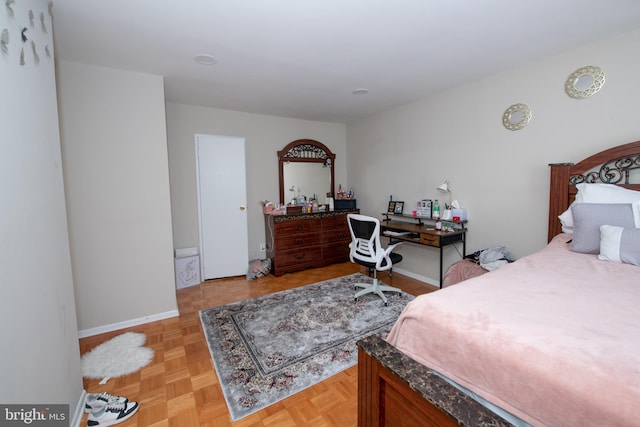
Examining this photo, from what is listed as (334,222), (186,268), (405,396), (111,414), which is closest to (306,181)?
(334,222)

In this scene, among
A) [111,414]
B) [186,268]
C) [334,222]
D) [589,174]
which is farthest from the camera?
[334,222]

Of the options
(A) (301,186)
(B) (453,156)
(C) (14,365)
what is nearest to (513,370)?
(C) (14,365)

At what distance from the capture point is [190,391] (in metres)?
1.80

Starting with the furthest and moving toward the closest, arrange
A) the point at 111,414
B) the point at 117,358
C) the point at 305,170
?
the point at 305,170, the point at 117,358, the point at 111,414

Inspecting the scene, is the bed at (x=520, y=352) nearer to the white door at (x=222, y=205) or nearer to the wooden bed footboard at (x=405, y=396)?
the wooden bed footboard at (x=405, y=396)

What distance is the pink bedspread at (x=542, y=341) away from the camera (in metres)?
0.74

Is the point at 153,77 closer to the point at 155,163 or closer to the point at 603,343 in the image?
the point at 155,163

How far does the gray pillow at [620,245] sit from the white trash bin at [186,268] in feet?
13.1

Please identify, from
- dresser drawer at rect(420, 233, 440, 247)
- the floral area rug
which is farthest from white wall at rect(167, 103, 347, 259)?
dresser drawer at rect(420, 233, 440, 247)

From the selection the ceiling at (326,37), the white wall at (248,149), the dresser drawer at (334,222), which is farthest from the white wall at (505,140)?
the white wall at (248,149)

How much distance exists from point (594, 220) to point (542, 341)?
60.5 inches

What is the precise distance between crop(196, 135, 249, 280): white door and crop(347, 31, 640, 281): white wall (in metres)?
2.22

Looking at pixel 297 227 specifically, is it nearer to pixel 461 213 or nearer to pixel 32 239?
pixel 461 213

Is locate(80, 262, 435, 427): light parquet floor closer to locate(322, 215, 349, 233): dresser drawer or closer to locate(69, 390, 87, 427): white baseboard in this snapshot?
locate(69, 390, 87, 427): white baseboard
